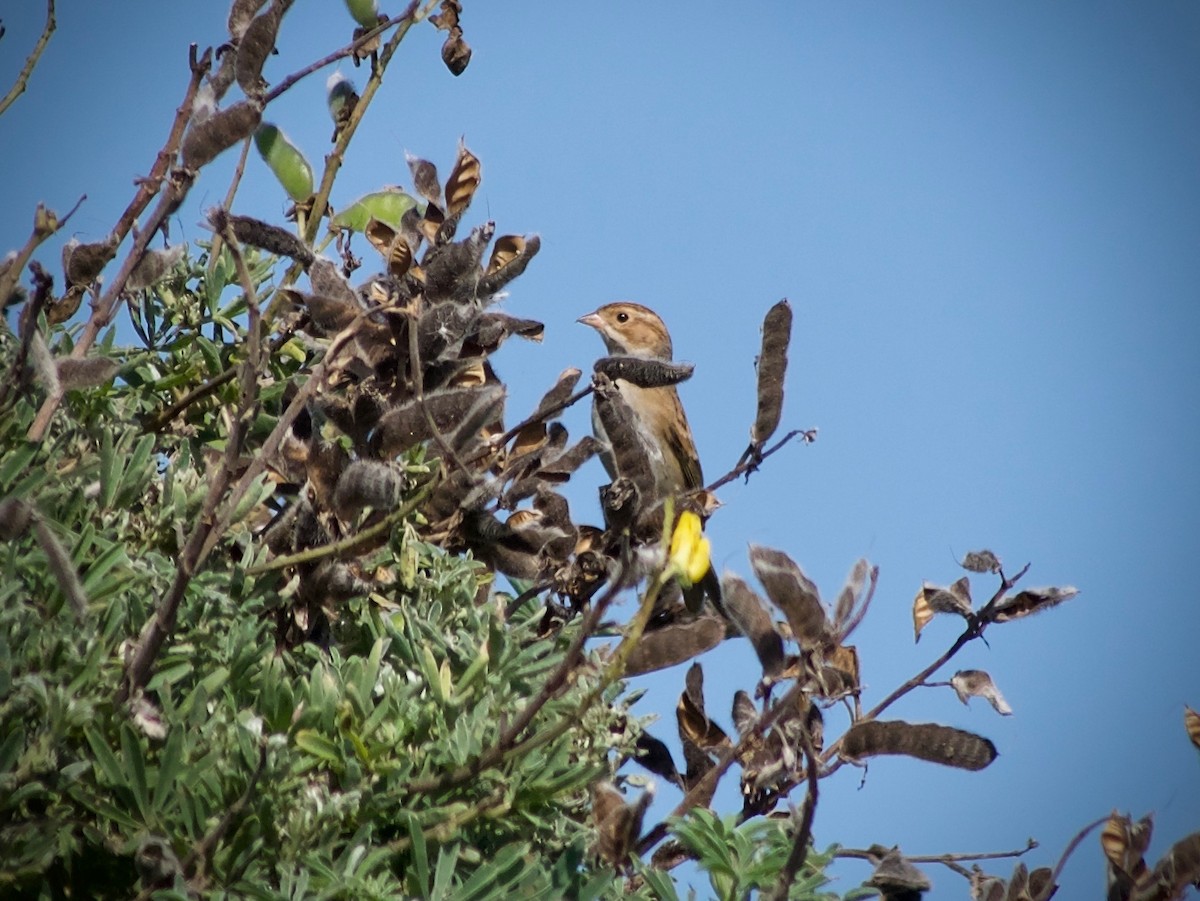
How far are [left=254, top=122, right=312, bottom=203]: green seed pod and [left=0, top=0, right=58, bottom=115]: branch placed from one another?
415 millimetres

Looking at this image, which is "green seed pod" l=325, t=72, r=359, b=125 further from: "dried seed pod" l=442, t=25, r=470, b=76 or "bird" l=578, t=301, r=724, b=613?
"bird" l=578, t=301, r=724, b=613

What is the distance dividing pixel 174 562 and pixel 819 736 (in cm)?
110

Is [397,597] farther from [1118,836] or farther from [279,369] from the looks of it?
[1118,836]

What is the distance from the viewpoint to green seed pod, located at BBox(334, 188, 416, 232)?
9.43 feet

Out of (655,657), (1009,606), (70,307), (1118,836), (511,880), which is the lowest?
(511,880)

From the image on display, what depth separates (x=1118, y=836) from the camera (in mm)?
2250

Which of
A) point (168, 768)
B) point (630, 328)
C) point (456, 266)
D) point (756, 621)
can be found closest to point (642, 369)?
point (456, 266)

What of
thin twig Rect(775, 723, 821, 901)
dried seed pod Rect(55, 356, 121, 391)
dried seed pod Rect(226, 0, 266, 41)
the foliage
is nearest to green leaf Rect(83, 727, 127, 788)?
the foliage

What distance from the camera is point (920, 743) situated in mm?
2344

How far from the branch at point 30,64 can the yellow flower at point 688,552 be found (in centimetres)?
143

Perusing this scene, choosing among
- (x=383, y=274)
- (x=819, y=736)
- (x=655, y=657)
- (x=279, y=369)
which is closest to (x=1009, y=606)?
(x=819, y=736)

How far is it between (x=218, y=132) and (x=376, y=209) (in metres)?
0.69

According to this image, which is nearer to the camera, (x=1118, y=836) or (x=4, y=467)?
(x=4, y=467)

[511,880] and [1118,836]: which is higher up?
[1118,836]
